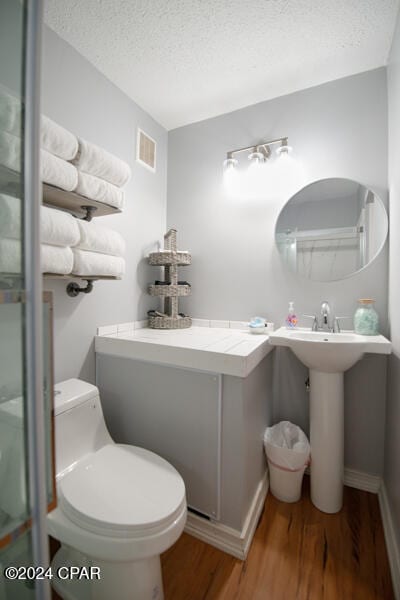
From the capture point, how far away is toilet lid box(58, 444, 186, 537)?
2.68 feet

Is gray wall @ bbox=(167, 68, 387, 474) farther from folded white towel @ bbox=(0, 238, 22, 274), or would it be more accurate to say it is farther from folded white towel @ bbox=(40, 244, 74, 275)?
folded white towel @ bbox=(0, 238, 22, 274)

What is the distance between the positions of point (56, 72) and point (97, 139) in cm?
32

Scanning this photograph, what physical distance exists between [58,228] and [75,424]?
819 mm

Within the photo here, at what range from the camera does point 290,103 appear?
68.0 inches

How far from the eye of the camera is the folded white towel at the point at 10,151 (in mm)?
503

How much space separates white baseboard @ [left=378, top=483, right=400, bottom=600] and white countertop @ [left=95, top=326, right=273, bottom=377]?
91cm

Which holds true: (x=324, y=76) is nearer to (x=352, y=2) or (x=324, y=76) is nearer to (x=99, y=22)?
(x=352, y=2)

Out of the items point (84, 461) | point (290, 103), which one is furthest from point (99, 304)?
point (290, 103)

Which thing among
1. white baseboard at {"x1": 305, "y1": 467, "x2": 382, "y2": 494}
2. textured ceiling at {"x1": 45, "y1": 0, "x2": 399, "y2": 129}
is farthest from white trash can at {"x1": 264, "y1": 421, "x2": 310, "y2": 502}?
textured ceiling at {"x1": 45, "y1": 0, "x2": 399, "y2": 129}

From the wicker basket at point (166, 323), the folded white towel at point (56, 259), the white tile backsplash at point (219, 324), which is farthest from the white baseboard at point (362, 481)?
the folded white towel at point (56, 259)

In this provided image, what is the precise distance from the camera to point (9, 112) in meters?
0.53

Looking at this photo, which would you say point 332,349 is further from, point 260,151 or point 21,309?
point 260,151

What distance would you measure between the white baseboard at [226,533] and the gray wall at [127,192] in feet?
2.91

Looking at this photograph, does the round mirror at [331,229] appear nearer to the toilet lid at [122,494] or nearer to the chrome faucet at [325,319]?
the chrome faucet at [325,319]
